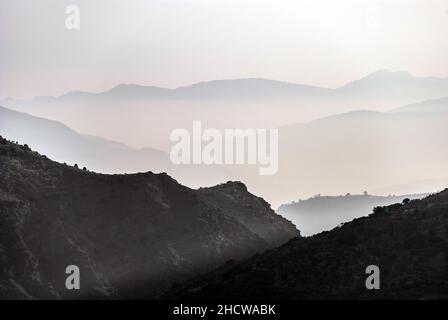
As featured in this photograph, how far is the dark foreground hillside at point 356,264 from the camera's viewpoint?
112 meters

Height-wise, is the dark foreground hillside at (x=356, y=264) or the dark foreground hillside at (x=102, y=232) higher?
the dark foreground hillside at (x=102, y=232)

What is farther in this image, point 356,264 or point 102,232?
point 102,232

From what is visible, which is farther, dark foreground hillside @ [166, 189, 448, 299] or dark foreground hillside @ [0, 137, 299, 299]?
dark foreground hillside @ [0, 137, 299, 299]

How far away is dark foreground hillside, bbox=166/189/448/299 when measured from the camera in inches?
4407

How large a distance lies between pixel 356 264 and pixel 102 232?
53.9 meters

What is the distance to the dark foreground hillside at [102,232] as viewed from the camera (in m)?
142

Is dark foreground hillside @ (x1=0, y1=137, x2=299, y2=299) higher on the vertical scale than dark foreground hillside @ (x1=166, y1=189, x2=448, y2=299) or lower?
higher

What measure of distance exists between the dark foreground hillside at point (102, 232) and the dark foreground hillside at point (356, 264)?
1708 centimetres

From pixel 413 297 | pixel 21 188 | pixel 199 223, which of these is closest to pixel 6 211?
pixel 21 188

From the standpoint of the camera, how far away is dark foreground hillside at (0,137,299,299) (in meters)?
142

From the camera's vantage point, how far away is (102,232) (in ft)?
522

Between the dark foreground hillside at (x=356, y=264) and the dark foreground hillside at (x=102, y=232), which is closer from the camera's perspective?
the dark foreground hillside at (x=356, y=264)

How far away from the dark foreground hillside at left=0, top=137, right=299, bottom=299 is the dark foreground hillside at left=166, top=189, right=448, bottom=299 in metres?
17.1
